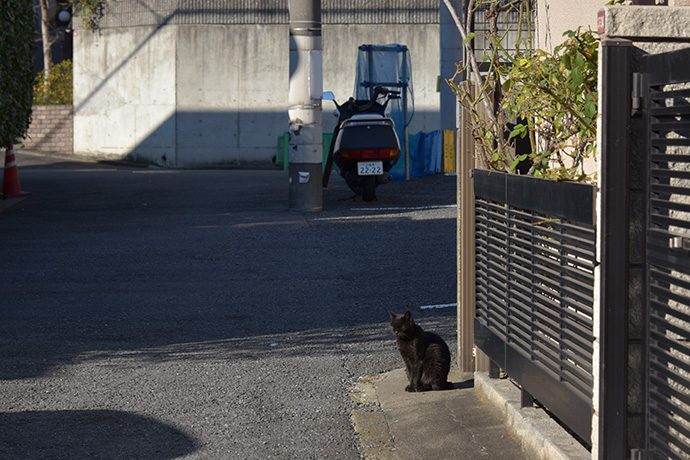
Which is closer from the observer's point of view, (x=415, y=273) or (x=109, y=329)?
(x=109, y=329)

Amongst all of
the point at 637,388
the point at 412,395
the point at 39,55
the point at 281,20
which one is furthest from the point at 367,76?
the point at 39,55

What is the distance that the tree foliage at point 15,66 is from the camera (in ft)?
47.9

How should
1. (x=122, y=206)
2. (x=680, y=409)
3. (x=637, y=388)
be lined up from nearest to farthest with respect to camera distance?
(x=680, y=409)
(x=637, y=388)
(x=122, y=206)

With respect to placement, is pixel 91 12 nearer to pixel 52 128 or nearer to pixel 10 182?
pixel 52 128

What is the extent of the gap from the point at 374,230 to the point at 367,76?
994 centimetres

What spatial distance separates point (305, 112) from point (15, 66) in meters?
5.65

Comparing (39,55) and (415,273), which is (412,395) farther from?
(39,55)

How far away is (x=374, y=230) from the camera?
41.5 ft

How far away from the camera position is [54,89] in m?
32.0

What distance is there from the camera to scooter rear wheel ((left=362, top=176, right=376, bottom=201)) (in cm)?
1585

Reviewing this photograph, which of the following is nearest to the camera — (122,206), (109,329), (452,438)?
(452,438)

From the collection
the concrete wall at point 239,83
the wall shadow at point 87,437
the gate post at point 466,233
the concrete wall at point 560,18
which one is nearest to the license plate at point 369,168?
the concrete wall at point 560,18

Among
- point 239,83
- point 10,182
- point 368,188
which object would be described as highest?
point 239,83

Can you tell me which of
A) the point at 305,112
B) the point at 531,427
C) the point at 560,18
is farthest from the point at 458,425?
the point at 305,112
